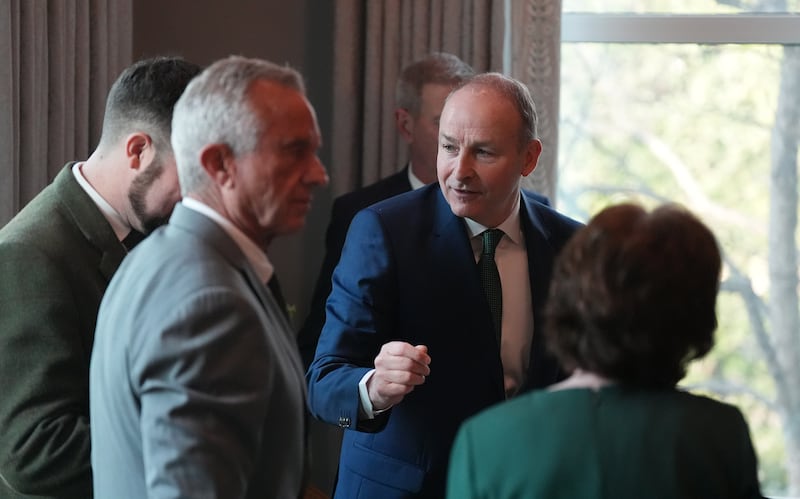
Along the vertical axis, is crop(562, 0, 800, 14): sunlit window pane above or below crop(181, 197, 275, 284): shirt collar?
above

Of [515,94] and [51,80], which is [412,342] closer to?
[515,94]

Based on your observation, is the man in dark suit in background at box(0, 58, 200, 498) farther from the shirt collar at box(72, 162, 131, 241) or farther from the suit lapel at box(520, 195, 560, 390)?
the suit lapel at box(520, 195, 560, 390)

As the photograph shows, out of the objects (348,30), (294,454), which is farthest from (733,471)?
(348,30)

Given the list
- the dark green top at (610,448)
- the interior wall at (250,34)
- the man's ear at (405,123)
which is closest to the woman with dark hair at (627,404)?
the dark green top at (610,448)

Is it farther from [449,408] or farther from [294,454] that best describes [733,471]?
[449,408]

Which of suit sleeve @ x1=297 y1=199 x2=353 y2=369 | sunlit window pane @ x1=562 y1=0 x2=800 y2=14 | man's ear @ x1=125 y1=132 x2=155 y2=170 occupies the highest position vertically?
sunlit window pane @ x1=562 y1=0 x2=800 y2=14

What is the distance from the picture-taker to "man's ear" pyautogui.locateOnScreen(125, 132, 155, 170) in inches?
84.3

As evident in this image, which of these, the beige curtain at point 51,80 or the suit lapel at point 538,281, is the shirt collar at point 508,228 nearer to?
the suit lapel at point 538,281

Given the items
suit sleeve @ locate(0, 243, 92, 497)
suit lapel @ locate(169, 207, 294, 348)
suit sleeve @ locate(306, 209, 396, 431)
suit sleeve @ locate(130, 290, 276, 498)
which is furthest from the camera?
suit sleeve @ locate(306, 209, 396, 431)

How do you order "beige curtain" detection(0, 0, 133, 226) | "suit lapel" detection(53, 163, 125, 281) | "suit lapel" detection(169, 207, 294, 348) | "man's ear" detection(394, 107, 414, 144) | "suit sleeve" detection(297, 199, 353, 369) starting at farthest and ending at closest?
"man's ear" detection(394, 107, 414, 144) → "suit sleeve" detection(297, 199, 353, 369) → "beige curtain" detection(0, 0, 133, 226) → "suit lapel" detection(53, 163, 125, 281) → "suit lapel" detection(169, 207, 294, 348)

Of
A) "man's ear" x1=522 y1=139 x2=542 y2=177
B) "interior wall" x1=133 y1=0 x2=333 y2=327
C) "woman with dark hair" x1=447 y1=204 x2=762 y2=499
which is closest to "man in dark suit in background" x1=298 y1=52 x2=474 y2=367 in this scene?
"interior wall" x1=133 y1=0 x2=333 y2=327

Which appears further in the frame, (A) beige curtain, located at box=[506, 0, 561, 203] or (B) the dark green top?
(A) beige curtain, located at box=[506, 0, 561, 203]

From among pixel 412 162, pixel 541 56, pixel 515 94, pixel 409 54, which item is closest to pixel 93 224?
pixel 515 94

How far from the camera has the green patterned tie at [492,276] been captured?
99.5 inches
